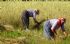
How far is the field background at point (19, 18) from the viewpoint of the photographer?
309 cm

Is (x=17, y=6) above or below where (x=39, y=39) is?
above

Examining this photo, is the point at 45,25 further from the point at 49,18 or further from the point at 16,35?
the point at 16,35

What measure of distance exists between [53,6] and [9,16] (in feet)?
1.31

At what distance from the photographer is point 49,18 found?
3.17 metres

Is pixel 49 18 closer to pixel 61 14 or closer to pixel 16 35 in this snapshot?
pixel 61 14

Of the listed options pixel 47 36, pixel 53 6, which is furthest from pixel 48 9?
pixel 47 36

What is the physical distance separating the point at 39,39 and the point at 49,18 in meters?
0.21

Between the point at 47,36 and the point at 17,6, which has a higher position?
the point at 17,6

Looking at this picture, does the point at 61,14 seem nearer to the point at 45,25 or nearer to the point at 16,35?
the point at 45,25

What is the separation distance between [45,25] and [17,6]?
0.31 metres

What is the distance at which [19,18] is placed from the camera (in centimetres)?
320

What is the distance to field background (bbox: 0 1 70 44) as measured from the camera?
3.09m

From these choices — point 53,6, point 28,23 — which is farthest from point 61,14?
point 28,23

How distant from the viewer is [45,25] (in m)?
3.15
